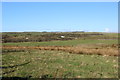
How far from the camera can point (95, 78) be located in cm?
1148

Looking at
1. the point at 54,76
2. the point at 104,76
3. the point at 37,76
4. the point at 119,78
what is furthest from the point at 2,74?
the point at 119,78

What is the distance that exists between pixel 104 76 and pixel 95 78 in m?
0.93

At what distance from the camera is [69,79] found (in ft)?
36.2

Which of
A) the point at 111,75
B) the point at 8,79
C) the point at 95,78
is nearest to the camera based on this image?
the point at 8,79

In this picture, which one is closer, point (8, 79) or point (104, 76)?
point (8, 79)

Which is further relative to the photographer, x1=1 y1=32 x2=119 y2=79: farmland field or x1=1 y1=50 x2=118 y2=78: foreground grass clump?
x1=1 y1=32 x2=119 y2=79: farmland field

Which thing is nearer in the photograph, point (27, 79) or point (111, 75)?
point (27, 79)

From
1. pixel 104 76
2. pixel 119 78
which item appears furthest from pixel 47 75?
pixel 119 78

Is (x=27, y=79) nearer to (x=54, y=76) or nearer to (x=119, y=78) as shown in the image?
(x=54, y=76)

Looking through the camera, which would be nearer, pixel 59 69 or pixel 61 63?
pixel 59 69

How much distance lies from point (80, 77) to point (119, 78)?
2.53 metres

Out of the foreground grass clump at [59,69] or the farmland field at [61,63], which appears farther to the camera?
the farmland field at [61,63]

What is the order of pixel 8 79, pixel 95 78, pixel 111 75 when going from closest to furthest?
1. pixel 8 79
2. pixel 95 78
3. pixel 111 75

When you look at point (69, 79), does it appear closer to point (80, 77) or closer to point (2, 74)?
point (80, 77)
